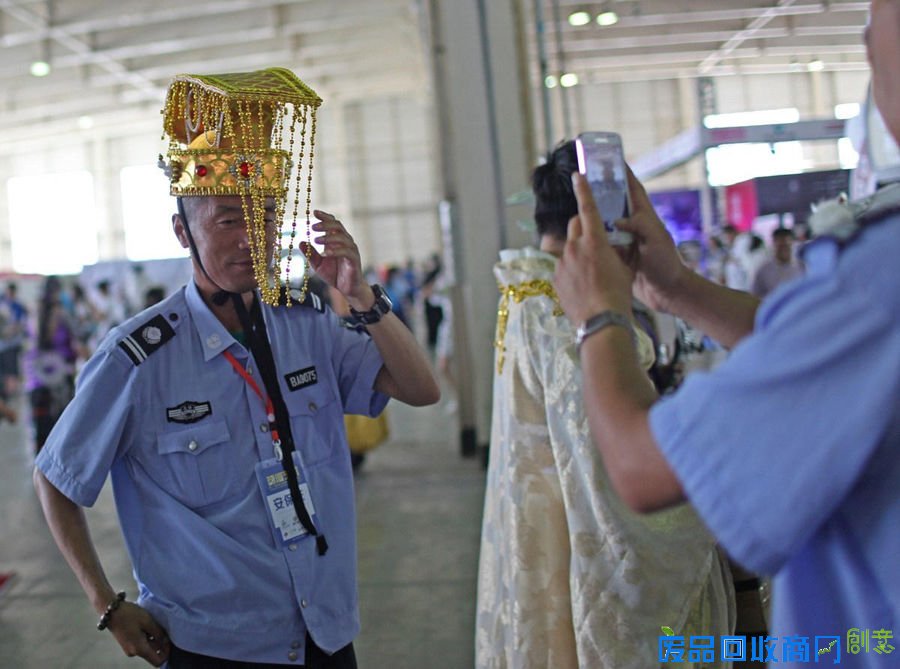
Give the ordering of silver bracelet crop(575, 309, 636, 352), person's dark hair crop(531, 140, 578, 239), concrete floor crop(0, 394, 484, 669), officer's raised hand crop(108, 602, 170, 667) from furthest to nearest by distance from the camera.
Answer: concrete floor crop(0, 394, 484, 669) → person's dark hair crop(531, 140, 578, 239) → officer's raised hand crop(108, 602, 170, 667) → silver bracelet crop(575, 309, 636, 352)

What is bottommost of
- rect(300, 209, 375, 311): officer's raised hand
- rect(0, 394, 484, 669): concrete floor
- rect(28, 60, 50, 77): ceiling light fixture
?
rect(0, 394, 484, 669): concrete floor

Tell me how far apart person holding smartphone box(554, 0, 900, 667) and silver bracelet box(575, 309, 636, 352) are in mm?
30

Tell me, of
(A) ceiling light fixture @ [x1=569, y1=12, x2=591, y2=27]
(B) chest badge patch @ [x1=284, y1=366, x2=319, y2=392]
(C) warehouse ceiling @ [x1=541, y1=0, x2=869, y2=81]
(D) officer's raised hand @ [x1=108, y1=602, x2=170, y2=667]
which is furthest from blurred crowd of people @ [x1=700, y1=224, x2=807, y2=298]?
(A) ceiling light fixture @ [x1=569, y1=12, x2=591, y2=27]

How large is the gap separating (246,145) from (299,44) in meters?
18.9

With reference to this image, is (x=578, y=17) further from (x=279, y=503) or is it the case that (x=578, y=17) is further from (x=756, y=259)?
(x=279, y=503)

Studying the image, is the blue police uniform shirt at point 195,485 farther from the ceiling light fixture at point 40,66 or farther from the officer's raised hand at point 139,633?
the ceiling light fixture at point 40,66

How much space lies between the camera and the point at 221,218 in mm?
1625

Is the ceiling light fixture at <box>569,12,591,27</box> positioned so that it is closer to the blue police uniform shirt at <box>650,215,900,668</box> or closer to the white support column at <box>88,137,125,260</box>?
the blue police uniform shirt at <box>650,215,900,668</box>

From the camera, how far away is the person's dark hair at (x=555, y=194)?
2.10 m

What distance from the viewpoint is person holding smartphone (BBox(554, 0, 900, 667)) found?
28.9 inches

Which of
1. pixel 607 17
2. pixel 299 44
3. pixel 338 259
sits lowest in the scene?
pixel 338 259

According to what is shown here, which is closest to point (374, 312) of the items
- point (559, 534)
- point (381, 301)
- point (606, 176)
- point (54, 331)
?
point (381, 301)

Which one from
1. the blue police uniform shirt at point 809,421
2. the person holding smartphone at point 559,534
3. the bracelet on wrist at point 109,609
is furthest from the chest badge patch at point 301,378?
the blue police uniform shirt at point 809,421

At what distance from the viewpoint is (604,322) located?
957mm
